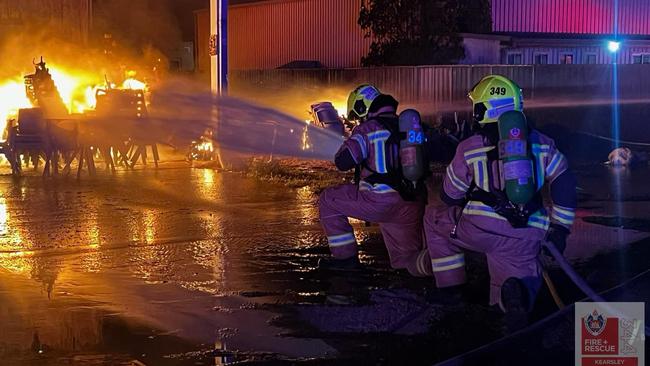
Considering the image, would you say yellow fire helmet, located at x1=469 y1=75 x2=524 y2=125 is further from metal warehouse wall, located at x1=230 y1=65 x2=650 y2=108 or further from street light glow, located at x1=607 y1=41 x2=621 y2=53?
street light glow, located at x1=607 y1=41 x2=621 y2=53

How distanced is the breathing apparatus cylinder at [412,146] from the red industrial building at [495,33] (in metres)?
18.4

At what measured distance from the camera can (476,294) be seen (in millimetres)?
7000

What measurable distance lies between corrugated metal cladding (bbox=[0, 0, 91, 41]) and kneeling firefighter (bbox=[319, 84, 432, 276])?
18195mm

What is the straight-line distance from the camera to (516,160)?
18.9ft

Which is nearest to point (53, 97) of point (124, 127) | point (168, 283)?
point (124, 127)

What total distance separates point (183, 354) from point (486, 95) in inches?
105

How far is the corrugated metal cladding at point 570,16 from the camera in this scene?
1123 inches

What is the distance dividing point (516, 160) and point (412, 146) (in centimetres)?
133

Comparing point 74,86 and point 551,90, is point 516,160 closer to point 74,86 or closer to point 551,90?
point 551,90

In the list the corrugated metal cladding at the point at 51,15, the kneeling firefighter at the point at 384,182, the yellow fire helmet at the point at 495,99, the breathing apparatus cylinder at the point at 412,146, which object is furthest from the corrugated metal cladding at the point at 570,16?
the yellow fire helmet at the point at 495,99

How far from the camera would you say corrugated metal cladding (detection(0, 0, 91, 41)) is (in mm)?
23266

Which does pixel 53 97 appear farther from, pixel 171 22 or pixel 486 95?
pixel 171 22

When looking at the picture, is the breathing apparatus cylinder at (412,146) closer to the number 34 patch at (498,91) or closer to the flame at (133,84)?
the number 34 patch at (498,91)

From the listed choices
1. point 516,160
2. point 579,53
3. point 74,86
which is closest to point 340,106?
point 74,86
